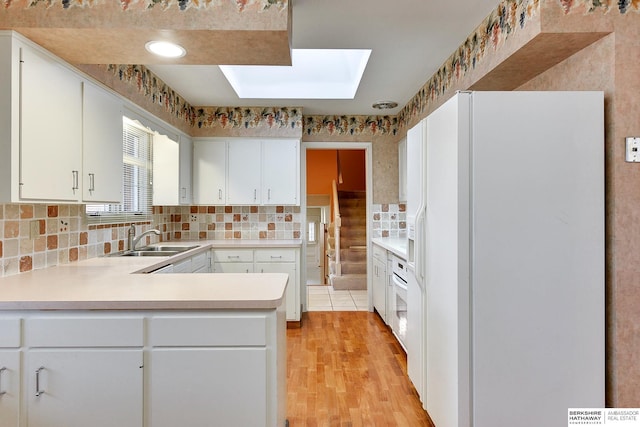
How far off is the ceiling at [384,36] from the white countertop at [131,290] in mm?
1537

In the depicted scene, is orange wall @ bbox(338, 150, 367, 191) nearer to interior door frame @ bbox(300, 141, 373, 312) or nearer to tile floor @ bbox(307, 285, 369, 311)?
tile floor @ bbox(307, 285, 369, 311)

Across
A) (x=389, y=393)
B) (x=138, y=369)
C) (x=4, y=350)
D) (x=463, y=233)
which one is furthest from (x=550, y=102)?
(x=4, y=350)

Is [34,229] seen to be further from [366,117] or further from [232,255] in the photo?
[366,117]

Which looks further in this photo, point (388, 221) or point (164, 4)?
point (388, 221)

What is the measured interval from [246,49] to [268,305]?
1331 mm

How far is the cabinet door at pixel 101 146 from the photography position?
205 cm

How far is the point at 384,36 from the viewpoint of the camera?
2.26 metres

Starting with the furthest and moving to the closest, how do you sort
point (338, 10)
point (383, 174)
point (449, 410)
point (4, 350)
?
point (383, 174), point (338, 10), point (449, 410), point (4, 350)

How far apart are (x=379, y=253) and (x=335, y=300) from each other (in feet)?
4.03

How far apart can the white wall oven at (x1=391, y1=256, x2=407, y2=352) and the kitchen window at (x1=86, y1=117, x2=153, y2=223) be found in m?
2.34

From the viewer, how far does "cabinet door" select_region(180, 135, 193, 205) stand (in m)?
3.62

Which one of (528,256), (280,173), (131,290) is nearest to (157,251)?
(280,173)

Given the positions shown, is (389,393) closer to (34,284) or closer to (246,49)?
(34,284)

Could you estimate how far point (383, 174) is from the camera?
13.9 feet
